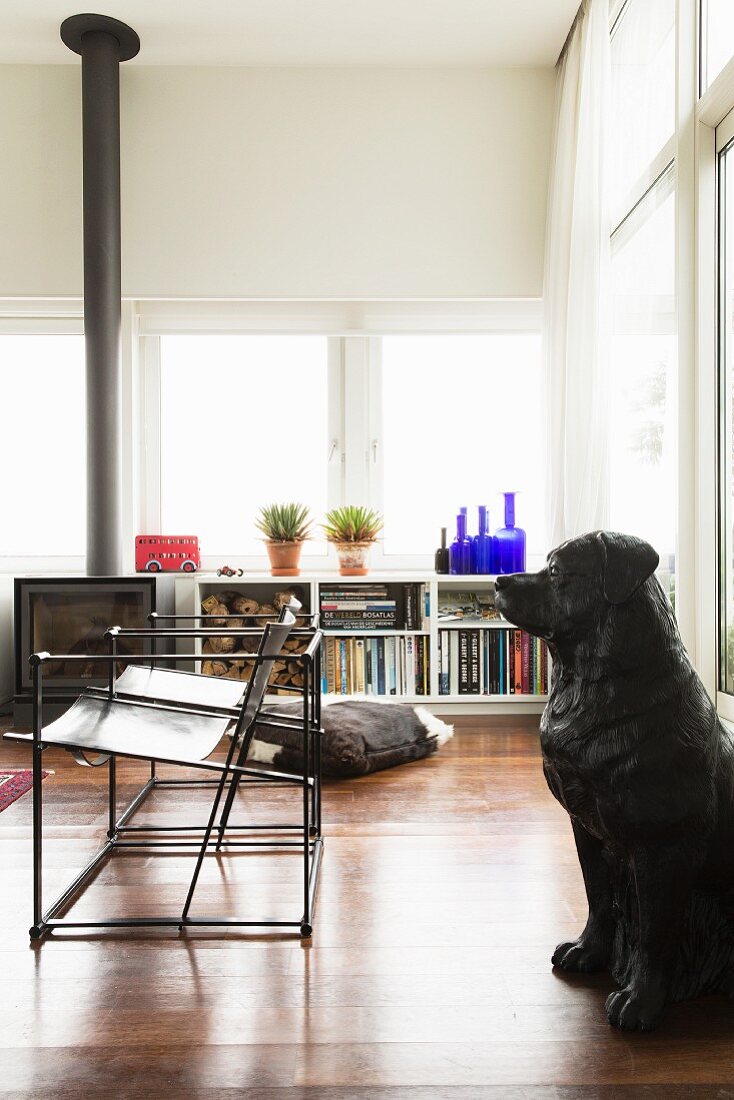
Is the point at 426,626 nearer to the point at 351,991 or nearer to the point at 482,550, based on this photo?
the point at 482,550

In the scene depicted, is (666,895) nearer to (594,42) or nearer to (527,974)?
(527,974)

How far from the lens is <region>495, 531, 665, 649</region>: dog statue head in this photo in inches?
61.2

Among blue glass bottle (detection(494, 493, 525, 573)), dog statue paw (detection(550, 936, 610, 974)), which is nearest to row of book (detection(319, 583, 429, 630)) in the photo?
blue glass bottle (detection(494, 493, 525, 573))

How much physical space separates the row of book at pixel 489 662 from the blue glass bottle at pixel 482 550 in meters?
0.31

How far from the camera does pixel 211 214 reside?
458 centimetres

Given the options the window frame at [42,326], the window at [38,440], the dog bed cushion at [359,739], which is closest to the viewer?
the dog bed cushion at [359,739]

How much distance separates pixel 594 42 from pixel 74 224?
104 inches

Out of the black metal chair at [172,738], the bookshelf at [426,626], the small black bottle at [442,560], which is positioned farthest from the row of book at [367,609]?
the black metal chair at [172,738]

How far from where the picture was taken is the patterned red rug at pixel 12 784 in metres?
3.07

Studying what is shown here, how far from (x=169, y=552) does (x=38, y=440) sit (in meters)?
0.98

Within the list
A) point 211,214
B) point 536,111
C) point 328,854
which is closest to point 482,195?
point 536,111

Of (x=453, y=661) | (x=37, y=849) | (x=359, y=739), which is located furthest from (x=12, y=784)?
(x=453, y=661)

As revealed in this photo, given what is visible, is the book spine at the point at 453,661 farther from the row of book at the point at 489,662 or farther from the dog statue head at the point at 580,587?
the dog statue head at the point at 580,587

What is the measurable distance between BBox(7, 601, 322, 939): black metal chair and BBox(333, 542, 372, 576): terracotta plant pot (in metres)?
1.65
